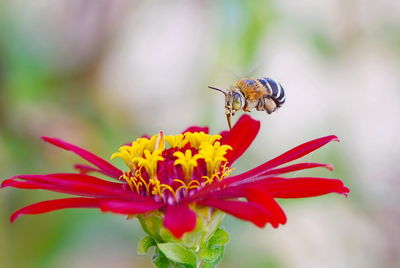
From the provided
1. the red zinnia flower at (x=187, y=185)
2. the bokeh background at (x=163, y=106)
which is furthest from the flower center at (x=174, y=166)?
the bokeh background at (x=163, y=106)

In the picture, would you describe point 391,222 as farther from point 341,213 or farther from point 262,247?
point 262,247

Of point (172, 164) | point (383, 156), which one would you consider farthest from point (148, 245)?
point (383, 156)

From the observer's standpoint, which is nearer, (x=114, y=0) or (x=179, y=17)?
(x=114, y=0)

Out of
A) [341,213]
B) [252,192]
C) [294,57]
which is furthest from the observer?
[294,57]

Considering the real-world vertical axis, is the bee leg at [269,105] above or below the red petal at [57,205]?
above

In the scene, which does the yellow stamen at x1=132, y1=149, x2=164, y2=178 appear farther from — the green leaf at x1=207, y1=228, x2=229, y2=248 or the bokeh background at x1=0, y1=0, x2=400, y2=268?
the bokeh background at x1=0, y1=0, x2=400, y2=268

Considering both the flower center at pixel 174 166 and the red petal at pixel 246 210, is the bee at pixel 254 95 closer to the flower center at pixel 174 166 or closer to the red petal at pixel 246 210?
the flower center at pixel 174 166
